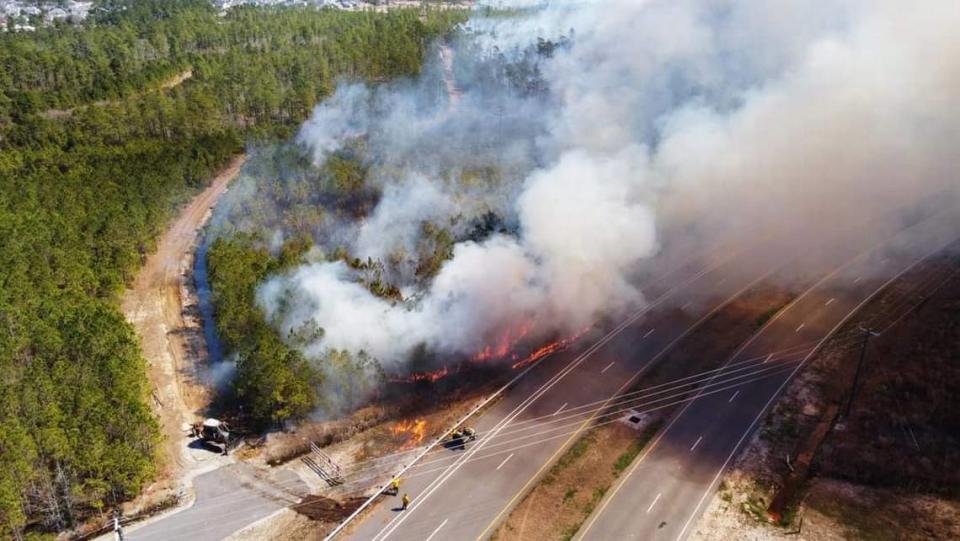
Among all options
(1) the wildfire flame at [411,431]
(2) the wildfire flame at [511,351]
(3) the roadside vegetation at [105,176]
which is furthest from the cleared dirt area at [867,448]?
(3) the roadside vegetation at [105,176]

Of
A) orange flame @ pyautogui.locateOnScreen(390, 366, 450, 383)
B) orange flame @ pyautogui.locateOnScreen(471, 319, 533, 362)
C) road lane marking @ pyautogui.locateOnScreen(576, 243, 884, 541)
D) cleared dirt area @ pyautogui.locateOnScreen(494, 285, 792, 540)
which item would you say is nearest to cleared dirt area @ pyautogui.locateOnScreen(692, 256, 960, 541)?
road lane marking @ pyautogui.locateOnScreen(576, 243, 884, 541)

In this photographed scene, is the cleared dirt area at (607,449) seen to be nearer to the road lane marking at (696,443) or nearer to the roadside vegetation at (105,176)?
the road lane marking at (696,443)

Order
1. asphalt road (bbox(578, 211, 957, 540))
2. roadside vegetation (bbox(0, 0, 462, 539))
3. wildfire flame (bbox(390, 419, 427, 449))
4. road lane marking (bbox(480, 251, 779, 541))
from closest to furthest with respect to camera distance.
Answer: asphalt road (bbox(578, 211, 957, 540))
road lane marking (bbox(480, 251, 779, 541))
roadside vegetation (bbox(0, 0, 462, 539))
wildfire flame (bbox(390, 419, 427, 449))

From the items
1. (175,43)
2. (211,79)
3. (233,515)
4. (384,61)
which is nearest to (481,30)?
(384,61)

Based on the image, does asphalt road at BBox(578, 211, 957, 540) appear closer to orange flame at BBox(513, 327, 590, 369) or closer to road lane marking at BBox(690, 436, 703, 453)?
road lane marking at BBox(690, 436, 703, 453)

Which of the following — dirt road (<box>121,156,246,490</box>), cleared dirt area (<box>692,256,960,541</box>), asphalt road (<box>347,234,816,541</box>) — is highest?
dirt road (<box>121,156,246,490</box>)

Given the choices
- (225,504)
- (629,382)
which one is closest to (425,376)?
(629,382)

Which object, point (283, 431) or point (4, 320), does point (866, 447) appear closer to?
point (283, 431)
